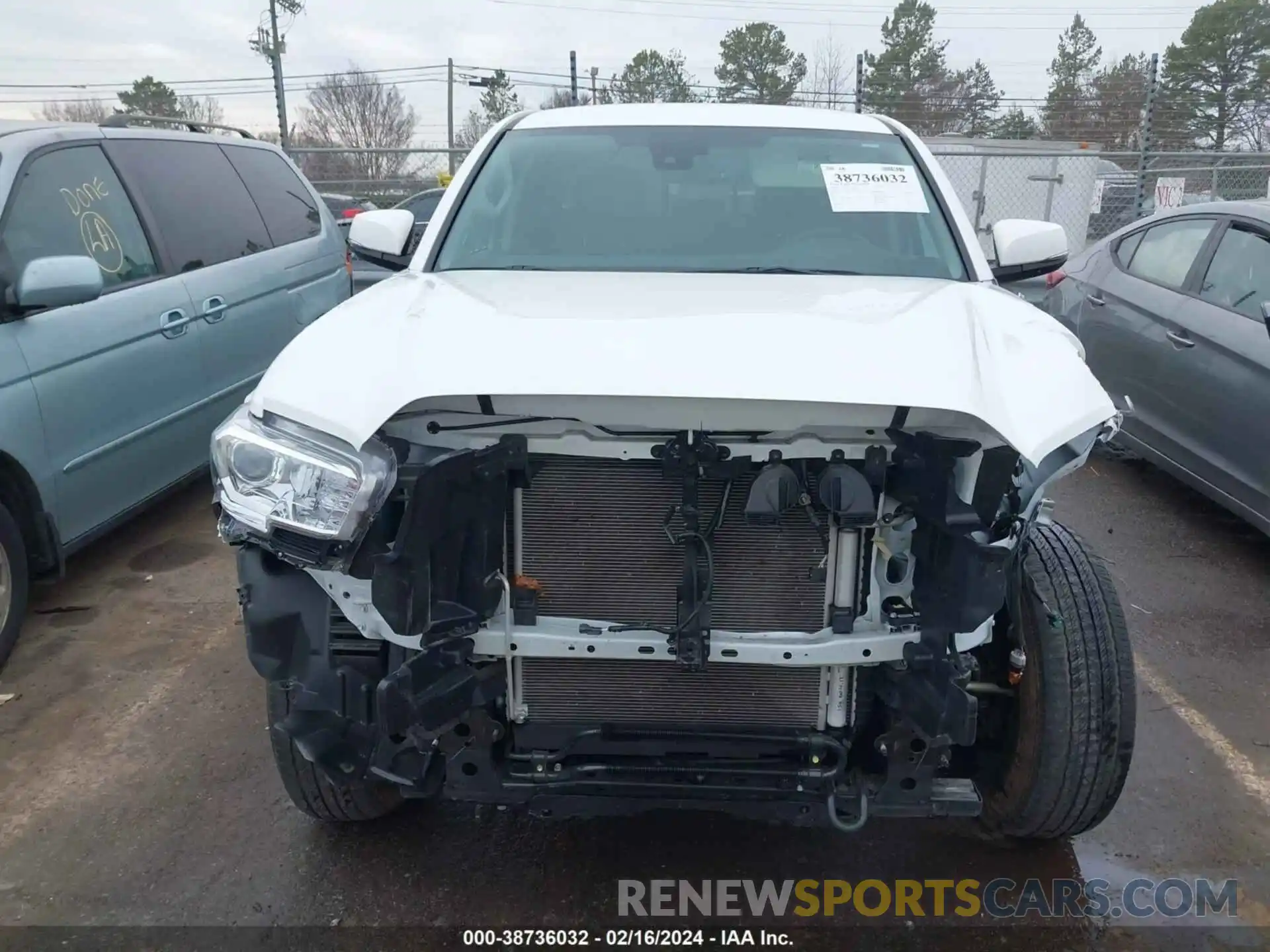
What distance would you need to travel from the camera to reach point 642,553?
6.77 feet

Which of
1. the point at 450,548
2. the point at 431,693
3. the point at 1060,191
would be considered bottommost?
the point at 431,693

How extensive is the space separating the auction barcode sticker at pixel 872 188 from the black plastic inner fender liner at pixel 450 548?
1618 millimetres

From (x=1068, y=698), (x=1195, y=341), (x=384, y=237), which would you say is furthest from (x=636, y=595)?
(x=1195, y=341)

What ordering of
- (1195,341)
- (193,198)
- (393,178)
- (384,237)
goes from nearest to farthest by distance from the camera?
(384,237) → (1195,341) → (193,198) → (393,178)

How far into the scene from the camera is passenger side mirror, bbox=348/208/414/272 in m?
3.45

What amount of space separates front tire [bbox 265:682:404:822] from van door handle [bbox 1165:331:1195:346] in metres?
4.16

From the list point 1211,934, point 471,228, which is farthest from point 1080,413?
point 471,228

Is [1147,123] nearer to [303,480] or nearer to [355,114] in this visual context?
[303,480]

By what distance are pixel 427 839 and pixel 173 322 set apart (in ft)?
9.22

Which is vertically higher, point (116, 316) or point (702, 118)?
point (702, 118)

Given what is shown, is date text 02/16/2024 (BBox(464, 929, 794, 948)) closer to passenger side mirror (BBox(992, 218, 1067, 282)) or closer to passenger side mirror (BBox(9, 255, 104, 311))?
passenger side mirror (BBox(992, 218, 1067, 282))

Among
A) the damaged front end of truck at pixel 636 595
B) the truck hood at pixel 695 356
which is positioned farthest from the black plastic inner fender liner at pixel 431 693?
the truck hood at pixel 695 356

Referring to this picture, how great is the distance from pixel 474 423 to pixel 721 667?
753 mm

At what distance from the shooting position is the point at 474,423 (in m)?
2.00
